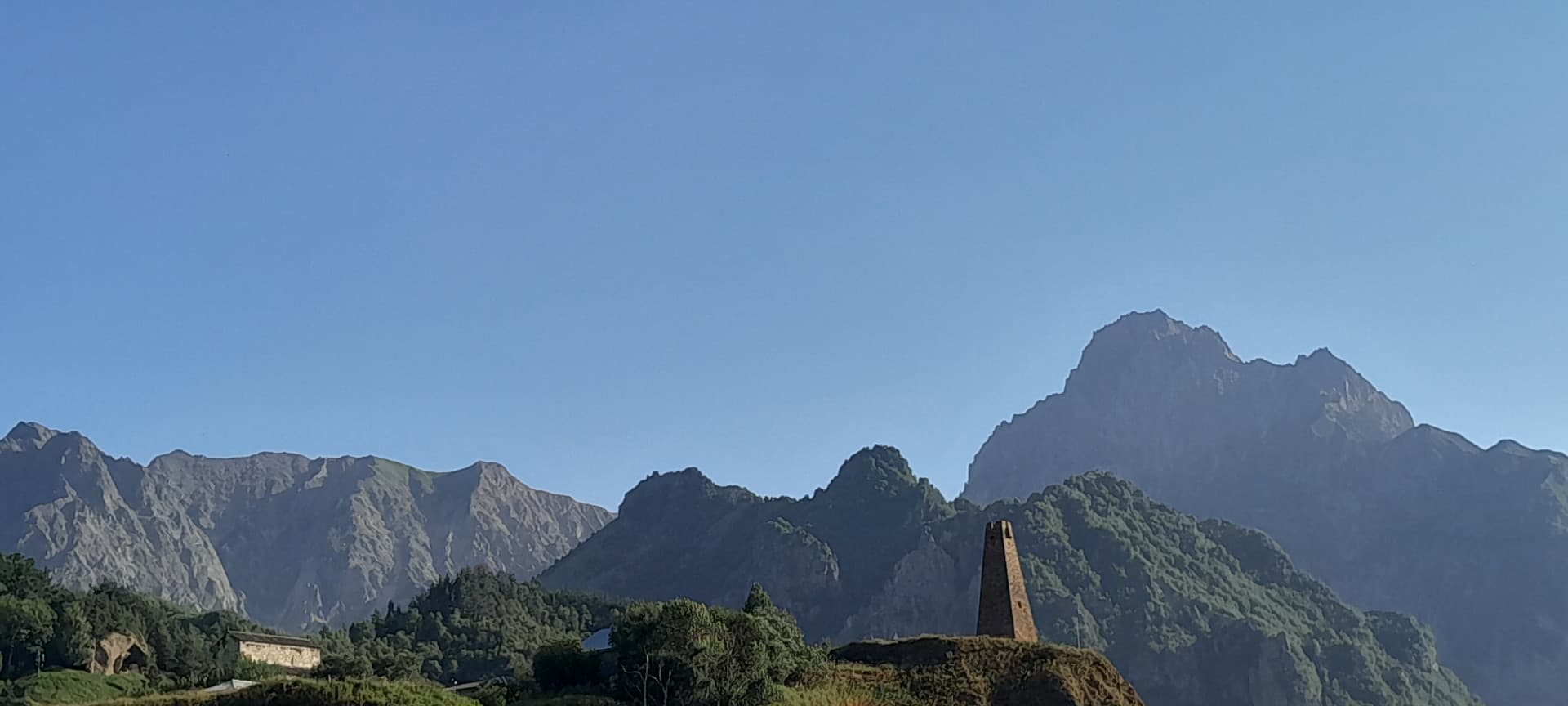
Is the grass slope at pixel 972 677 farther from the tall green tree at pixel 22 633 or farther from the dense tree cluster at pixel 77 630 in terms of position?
the tall green tree at pixel 22 633

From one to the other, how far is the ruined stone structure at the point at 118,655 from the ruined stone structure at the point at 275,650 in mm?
5165

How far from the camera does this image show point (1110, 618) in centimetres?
16400

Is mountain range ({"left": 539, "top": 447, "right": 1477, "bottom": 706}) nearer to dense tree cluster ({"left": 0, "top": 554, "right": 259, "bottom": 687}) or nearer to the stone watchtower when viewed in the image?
dense tree cluster ({"left": 0, "top": 554, "right": 259, "bottom": 687})

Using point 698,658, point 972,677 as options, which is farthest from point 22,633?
point 972,677

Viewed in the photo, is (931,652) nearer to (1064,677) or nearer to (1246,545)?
(1064,677)

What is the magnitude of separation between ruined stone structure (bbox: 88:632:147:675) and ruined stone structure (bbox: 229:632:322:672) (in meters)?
5.17

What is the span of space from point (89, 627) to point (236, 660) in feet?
27.2

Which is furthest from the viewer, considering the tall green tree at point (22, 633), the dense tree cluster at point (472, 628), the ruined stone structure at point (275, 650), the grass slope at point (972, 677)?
the dense tree cluster at point (472, 628)

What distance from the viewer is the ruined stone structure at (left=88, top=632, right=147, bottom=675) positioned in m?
76.2

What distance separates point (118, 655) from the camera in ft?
260

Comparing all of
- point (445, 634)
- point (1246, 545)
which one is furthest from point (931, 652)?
point (1246, 545)

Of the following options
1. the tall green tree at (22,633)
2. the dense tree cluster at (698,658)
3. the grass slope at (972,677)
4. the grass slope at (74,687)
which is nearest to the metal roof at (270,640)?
the grass slope at (74,687)

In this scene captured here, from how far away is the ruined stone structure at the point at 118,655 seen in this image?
7625cm

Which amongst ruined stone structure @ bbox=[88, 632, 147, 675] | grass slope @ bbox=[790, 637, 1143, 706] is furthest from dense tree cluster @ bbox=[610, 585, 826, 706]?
ruined stone structure @ bbox=[88, 632, 147, 675]
